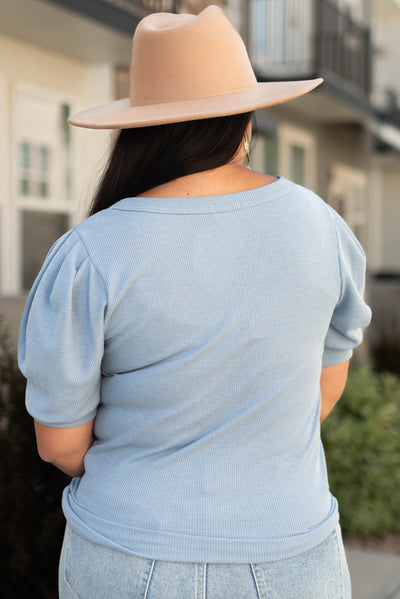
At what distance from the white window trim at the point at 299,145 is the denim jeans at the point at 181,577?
9.63 metres

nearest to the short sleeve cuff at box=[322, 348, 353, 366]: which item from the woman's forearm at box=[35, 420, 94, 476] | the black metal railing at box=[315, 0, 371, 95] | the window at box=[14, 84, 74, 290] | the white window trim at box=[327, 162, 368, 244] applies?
the woman's forearm at box=[35, 420, 94, 476]

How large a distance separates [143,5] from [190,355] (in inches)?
235

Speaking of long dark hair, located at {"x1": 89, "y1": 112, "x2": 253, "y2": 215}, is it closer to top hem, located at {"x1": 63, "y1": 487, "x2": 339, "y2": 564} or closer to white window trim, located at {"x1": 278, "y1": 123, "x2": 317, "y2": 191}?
top hem, located at {"x1": 63, "y1": 487, "x2": 339, "y2": 564}

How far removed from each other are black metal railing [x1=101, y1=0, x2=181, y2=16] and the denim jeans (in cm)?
518

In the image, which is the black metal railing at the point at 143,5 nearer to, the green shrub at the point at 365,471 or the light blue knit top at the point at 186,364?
the green shrub at the point at 365,471

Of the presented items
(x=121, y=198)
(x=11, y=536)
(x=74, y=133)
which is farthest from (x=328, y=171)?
(x=121, y=198)

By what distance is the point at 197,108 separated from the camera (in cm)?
132

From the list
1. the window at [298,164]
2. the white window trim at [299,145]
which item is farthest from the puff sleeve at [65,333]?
the window at [298,164]

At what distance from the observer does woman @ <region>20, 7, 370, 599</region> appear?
1245 millimetres

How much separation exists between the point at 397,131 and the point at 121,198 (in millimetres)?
15530

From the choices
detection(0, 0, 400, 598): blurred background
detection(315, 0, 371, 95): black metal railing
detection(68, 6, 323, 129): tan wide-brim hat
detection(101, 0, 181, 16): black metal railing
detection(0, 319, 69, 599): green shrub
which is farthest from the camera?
detection(315, 0, 371, 95): black metal railing

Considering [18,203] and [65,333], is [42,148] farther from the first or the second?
[65,333]

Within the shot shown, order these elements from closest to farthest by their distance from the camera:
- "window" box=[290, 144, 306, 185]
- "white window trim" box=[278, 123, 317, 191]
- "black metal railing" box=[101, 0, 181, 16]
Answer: "black metal railing" box=[101, 0, 181, 16], "white window trim" box=[278, 123, 317, 191], "window" box=[290, 144, 306, 185]

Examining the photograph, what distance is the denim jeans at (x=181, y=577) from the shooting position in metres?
1.24
